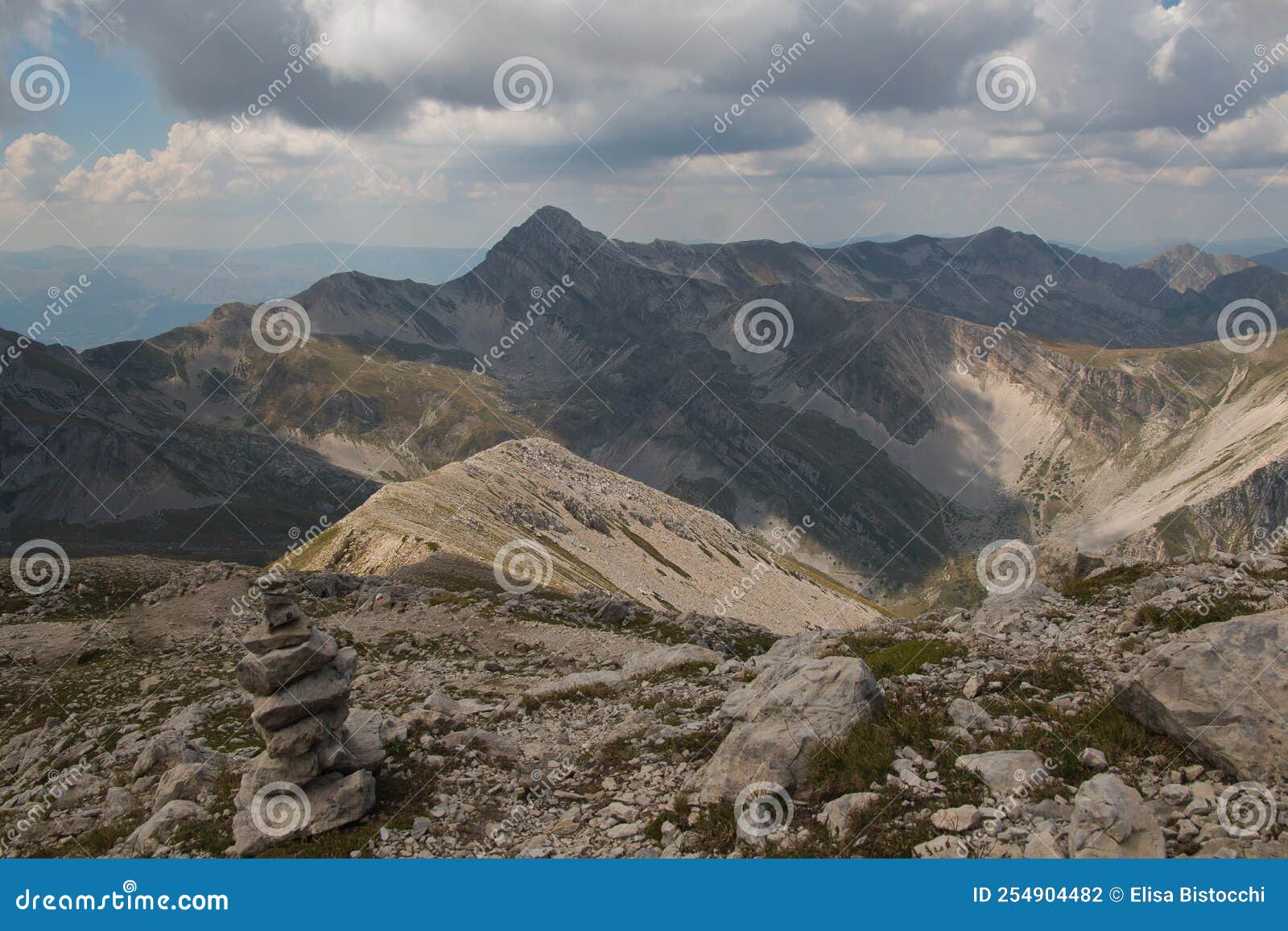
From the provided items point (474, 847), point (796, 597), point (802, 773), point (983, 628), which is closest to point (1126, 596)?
point (983, 628)

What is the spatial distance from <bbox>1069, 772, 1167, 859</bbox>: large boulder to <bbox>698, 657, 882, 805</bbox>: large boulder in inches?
175

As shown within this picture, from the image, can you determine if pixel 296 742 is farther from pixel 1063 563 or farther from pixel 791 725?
pixel 1063 563

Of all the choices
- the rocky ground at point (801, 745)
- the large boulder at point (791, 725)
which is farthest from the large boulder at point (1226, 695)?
the large boulder at point (791, 725)

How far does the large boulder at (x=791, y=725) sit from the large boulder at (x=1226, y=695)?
5.01 m

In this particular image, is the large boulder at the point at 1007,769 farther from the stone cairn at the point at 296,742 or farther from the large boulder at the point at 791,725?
the stone cairn at the point at 296,742

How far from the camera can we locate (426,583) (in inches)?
2032

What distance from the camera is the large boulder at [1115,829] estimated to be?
1016 cm

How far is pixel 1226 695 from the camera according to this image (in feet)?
40.5

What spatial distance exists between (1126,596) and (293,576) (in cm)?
4485

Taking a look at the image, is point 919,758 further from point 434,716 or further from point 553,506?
point 553,506

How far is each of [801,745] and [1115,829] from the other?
5220mm

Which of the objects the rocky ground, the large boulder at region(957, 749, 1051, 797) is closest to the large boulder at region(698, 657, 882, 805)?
the rocky ground

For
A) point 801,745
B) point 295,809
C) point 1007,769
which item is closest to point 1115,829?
point 1007,769

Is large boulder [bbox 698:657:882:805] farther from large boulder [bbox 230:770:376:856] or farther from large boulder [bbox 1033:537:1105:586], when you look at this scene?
large boulder [bbox 1033:537:1105:586]
